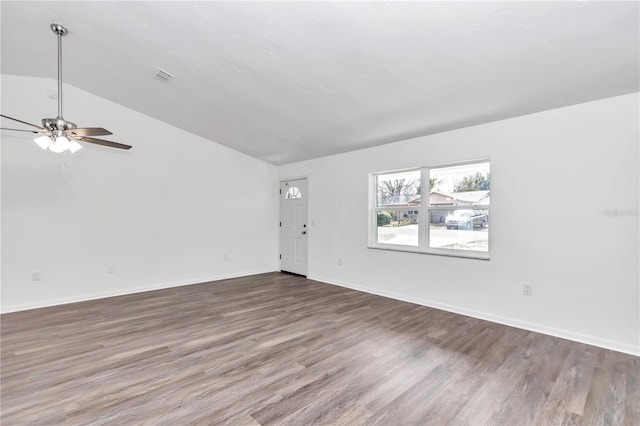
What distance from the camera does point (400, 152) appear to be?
14.6 feet

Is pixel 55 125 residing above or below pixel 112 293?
above

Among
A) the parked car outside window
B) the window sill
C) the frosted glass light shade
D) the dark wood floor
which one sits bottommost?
the dark wood floor

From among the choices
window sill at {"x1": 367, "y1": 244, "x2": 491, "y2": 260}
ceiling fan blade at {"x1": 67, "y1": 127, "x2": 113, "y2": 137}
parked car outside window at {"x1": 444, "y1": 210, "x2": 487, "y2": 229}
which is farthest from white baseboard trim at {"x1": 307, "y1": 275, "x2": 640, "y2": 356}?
ceiling fan blade at {"x1": 67, "y1": 127, "x2": 113, "y2": 137}

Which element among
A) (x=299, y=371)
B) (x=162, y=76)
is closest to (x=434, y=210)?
(x=299, y=371)

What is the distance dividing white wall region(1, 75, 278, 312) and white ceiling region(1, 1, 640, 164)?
60cm

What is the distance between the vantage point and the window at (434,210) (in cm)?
372

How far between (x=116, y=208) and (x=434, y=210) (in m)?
4.80

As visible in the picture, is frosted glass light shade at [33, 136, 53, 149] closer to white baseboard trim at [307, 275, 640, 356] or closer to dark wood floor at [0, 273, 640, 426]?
dark wood floor at [0, 273, 640, 426]

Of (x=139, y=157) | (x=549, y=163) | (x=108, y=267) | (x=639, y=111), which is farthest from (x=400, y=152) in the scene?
(x=108, y=267)

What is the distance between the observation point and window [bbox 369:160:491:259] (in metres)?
3.72

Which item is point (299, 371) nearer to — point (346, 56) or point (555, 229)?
point (346, 56)

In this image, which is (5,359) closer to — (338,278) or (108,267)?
(108,267)

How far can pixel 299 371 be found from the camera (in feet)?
7.72

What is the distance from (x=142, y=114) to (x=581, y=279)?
6.23 metres
